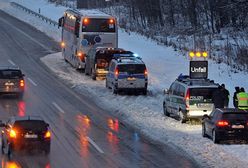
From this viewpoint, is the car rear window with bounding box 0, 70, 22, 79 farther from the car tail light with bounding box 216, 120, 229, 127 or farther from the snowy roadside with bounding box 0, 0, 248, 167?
the car tail light with bounding box 216, 120, 229, 127

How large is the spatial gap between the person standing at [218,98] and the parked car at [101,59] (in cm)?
1644

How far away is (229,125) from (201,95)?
489 cm

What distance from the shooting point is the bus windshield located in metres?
49.6

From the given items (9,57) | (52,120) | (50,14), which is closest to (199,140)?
(52,120)

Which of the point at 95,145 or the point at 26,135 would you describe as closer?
the point at 26,135

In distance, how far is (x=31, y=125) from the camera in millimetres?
23922

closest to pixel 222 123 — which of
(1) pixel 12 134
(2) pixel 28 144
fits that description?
(2) pixel 28 144

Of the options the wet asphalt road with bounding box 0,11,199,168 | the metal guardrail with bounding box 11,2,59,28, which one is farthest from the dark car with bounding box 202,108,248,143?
the metal guardrail with bounding box 11,2,59,28

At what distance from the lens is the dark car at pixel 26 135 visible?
23.8 m

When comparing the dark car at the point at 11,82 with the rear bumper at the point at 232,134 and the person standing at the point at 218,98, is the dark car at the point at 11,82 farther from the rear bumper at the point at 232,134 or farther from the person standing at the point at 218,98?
the rear bumper at the point at 232,134

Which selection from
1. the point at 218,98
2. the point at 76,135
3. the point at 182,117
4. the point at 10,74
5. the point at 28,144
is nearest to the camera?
the point at 28,144

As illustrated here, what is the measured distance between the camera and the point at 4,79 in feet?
131

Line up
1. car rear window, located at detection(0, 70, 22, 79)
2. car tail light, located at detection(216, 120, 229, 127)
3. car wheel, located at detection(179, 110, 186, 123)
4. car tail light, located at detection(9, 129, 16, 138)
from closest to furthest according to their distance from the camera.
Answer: car tail light, located at detection(9, 129, 16, 138), car tail light, located at detection(216, 120, 229, 127), car wheel, located at detection(179, 110, 186, 123), car rear window, located at detection(0, 70, 22, 79)

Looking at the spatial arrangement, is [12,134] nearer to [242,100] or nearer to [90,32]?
[242,100]
